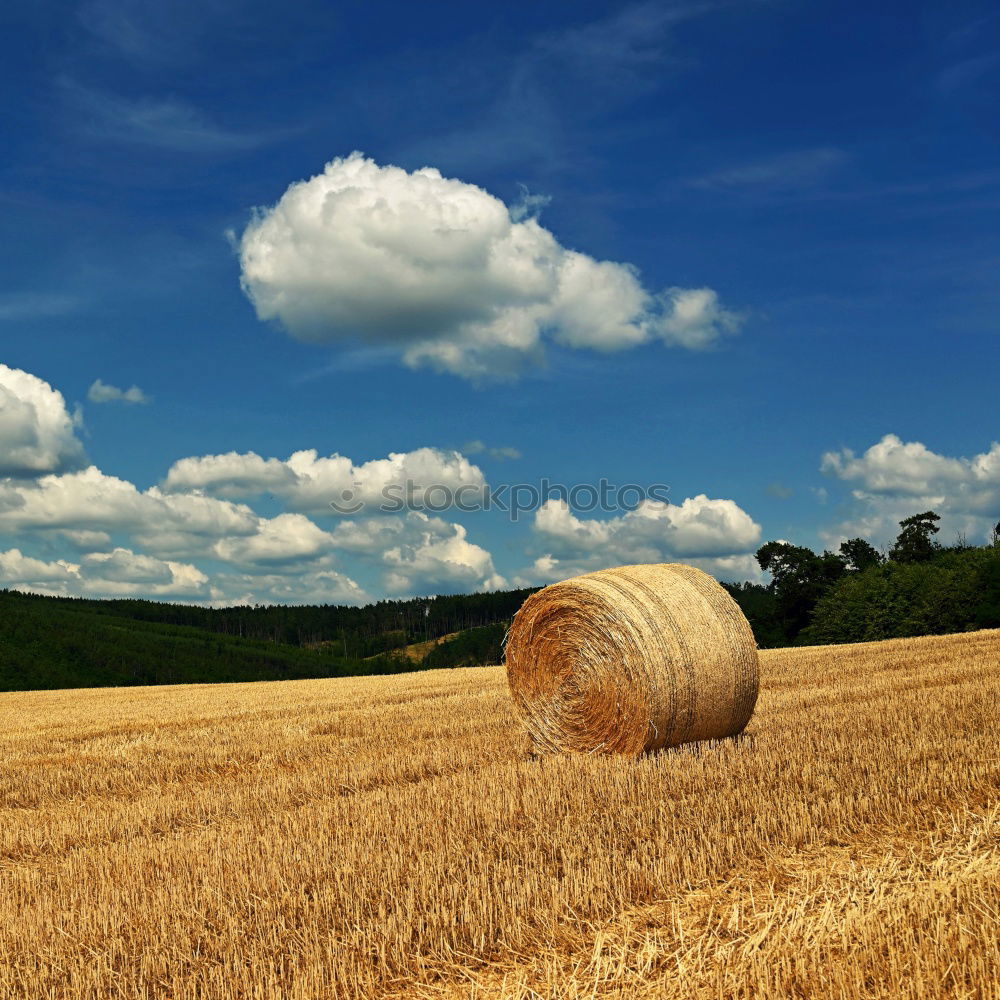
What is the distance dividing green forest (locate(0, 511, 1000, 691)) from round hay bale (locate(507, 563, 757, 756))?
21104 millimetres

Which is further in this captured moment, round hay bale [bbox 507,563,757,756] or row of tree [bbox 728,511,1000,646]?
row of tree [bbox 728,511,1000,646]

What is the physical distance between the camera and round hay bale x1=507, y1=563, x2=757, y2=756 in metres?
10.4

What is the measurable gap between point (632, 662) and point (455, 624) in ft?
482

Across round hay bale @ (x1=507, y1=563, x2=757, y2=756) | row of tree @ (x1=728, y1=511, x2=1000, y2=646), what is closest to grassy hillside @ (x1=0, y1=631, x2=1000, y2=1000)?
round hay bale @ (x1=507, y1=563, x2=757, y2=756)

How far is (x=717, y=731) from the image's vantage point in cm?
1081

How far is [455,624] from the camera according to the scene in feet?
511

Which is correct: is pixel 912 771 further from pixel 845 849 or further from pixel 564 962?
pixel 564 962

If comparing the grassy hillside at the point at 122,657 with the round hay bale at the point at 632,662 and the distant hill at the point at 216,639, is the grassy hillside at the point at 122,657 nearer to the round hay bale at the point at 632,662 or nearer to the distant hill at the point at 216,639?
the distant hill at the point at 216,639

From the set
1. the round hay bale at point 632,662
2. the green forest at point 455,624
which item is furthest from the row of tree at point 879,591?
the round hay bale at point 632,662

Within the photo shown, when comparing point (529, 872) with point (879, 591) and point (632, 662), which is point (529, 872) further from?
point (879, 591)

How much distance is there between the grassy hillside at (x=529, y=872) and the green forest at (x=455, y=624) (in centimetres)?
2390

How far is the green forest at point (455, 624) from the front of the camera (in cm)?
6072

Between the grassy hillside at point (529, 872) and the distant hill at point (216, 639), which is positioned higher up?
the grassy hillside at point (529, 872)

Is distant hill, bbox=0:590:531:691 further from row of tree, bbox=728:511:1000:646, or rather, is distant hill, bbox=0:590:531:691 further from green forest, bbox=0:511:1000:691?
row of tree, bbox=728:511:1000:646
